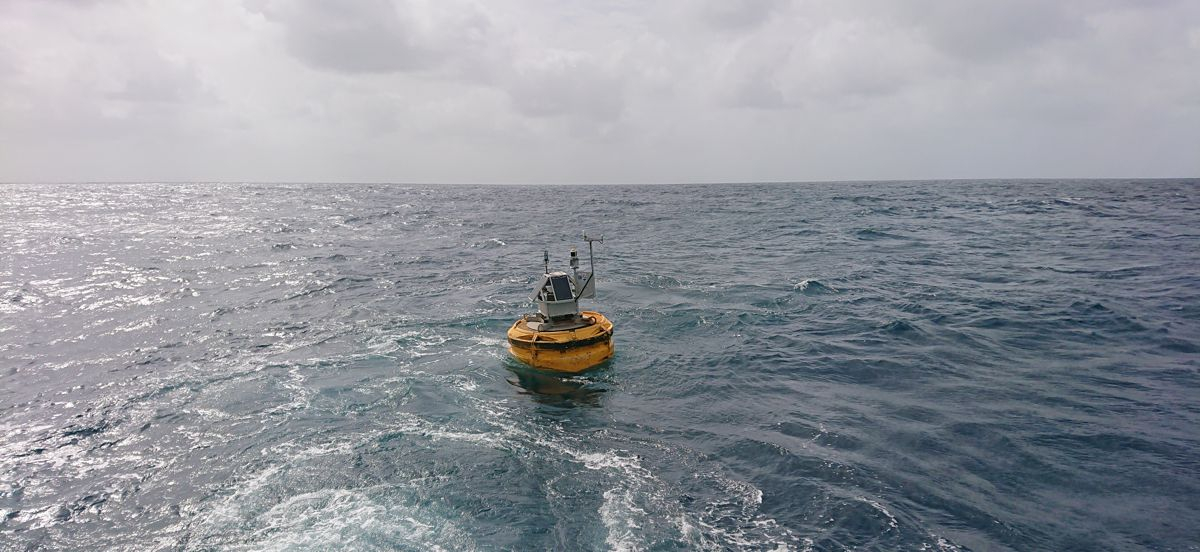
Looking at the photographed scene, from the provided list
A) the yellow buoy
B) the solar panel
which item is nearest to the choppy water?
the yellow buoy

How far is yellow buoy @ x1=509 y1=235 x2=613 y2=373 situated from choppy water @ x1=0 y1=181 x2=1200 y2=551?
2.27 feet

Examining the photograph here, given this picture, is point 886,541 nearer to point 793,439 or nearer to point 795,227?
point 793,439

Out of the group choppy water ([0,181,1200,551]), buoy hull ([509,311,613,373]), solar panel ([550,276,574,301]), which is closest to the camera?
choppy water ([0,181,1200,551])

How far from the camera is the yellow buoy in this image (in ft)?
54.1

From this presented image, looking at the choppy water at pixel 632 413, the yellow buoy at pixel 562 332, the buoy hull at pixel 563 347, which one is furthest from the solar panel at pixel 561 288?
the choppy water at pixel 632 413

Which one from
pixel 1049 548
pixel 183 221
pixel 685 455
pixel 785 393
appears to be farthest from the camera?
pixel 183 221

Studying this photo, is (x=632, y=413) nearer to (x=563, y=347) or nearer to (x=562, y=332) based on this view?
(x=563, y=347)

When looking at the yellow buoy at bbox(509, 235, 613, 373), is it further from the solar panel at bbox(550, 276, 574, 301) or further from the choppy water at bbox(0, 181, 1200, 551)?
the choppy water at bbox(0, 181, 1200, 551)

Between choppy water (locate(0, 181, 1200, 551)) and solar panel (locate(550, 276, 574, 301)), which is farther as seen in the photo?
solar panel (locate(550, 276, 574, 301))

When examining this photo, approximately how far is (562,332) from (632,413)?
329cm

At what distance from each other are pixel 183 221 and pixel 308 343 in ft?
193

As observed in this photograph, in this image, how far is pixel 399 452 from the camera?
1287cm

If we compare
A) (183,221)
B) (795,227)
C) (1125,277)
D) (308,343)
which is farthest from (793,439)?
(183,221)

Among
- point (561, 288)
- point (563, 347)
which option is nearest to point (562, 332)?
point (563, 347)
